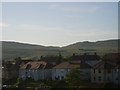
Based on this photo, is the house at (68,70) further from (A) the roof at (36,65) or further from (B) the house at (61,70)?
(A) the roof at (36,65)

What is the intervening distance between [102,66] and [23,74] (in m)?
7.79

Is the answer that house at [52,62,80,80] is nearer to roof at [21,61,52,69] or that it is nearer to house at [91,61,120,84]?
roof at [21,61,52,69]

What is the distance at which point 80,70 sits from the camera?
2581 cm

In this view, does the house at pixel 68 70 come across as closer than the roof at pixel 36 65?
Yes

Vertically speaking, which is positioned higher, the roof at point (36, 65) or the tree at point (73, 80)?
the roof at point (36, 65)

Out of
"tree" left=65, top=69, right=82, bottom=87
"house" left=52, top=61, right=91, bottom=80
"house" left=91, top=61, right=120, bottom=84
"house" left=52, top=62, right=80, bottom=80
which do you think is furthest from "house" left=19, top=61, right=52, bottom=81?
"tree" left=65, top=69, right=82, bottom=87

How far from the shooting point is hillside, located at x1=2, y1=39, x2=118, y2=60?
7609cm

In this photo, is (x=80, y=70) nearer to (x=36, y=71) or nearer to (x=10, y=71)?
(x=36, y=71)

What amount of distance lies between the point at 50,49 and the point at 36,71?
209 feet

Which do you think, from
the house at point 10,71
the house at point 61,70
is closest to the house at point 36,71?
the house at point 10,71

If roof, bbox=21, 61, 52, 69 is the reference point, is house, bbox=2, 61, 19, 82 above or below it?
below

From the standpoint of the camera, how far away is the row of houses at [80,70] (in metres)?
24.3

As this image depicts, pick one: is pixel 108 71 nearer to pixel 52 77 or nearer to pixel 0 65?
pixel 52 77

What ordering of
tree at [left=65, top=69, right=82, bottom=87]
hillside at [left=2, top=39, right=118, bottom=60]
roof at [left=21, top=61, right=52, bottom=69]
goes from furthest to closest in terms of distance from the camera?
hillside at [left=2, top=39, right=118, bottom=60]
roof at [left=21, top=61, right=52, bottom=69]
tree at [left=65, top=69, right=82, bottom=87]
